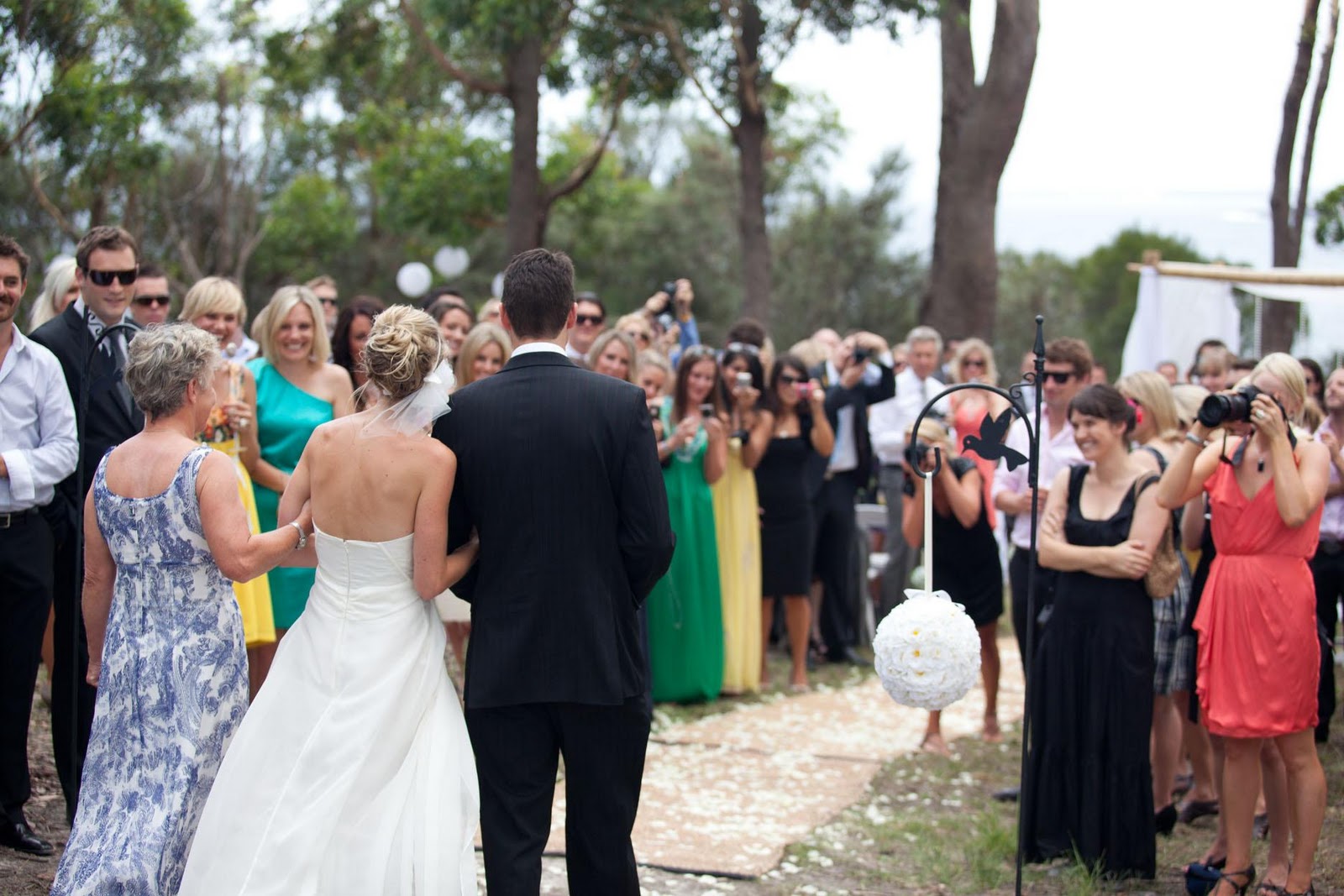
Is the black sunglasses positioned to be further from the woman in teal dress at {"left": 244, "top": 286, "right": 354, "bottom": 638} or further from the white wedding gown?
the white wedding gown

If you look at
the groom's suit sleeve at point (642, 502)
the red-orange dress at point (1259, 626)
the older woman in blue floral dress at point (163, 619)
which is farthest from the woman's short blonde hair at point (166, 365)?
the red-orange dress at point (1259, 626)

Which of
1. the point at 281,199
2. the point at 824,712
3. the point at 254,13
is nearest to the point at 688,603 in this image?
the point at 824,712

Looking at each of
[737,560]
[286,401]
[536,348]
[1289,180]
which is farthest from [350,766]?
[1289,180]

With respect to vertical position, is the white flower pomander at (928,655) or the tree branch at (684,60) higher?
the tree branch at (684,60)

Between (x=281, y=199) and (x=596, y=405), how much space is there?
97.5 feet

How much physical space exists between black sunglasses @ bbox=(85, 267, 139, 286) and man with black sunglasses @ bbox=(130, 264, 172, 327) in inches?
16.3

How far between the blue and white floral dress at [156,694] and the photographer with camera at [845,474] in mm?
5248

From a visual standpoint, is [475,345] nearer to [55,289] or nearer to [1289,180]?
[55,289]

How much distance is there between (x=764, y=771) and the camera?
21.7ft

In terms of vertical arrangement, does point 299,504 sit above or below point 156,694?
above

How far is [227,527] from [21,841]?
67.9 inches

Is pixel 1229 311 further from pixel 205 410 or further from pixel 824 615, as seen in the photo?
pixel 205 410

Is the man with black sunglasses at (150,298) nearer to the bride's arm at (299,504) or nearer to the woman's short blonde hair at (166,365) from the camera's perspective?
the woman's short blonde hair at (166,365)

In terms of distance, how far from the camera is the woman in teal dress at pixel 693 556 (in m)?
7.59
